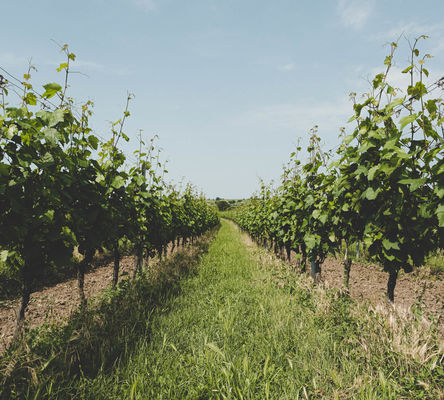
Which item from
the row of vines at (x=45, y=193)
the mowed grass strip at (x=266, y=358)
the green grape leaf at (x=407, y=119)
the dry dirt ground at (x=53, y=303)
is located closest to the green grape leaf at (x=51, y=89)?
the row of vines at (x=45, y=193)

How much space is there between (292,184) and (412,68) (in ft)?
→ 12.6

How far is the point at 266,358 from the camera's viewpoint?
265cm

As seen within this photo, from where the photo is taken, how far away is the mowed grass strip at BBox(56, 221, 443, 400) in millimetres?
2273

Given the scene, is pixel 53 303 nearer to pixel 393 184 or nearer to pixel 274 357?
pixel 274 357

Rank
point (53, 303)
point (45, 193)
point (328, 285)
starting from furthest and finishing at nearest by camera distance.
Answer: point (53, 303) < point (328, 285) < point (45, 193)

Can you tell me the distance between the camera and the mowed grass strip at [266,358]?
2.27 m

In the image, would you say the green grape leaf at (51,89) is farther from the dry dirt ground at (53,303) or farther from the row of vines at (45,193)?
the dry dirt ground at (53,303)

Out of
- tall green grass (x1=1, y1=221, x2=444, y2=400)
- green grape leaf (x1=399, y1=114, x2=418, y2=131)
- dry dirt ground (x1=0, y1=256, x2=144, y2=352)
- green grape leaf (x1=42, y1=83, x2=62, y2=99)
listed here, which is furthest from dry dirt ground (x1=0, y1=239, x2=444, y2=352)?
green grape leaf (x1=42, y1=83, x2=62, y2=99)

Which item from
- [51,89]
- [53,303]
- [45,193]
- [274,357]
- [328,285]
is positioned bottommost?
[53,303]

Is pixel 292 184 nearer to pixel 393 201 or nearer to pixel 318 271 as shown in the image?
pixel 318 271

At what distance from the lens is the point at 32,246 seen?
2.65 metres

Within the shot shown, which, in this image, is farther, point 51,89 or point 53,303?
point 53,303

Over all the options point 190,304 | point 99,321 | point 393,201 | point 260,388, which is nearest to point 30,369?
point 99,321

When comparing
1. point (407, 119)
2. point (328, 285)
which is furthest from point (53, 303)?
point (407, 119)
